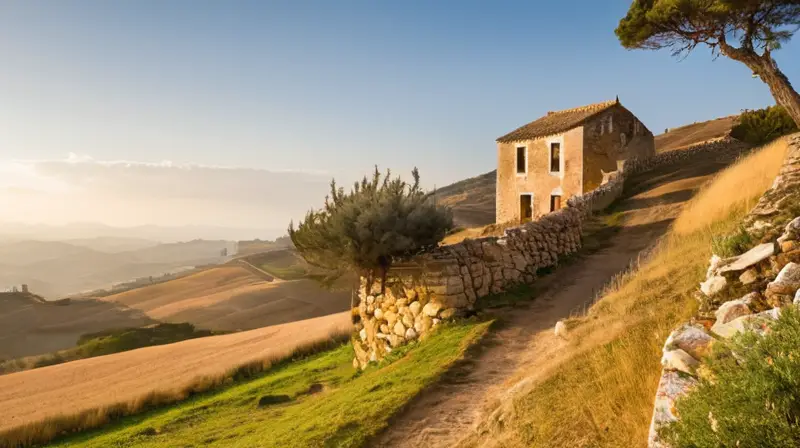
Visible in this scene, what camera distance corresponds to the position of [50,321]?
126 feet

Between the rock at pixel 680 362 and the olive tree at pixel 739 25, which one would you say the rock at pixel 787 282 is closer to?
the rock at pixel 680 362

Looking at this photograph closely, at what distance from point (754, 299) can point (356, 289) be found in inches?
381

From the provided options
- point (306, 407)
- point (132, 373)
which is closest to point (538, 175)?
point (306, 407)

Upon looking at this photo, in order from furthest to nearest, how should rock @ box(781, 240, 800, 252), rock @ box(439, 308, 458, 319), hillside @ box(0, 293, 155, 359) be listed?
hillside @ box(0, 293, 155, 359) < rock @ box(439, 308, 458, 319) < rock @ box(781, 240, 800, 252)

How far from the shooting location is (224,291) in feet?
149

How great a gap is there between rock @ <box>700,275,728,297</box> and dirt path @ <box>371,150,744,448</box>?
9.06 feet

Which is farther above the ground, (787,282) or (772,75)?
(772,75)

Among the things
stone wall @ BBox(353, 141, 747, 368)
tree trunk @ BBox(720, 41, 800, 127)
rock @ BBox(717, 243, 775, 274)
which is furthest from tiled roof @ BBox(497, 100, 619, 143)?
rock @ BBox(717, 243, 775, 274)

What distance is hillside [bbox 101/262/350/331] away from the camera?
35344 mm

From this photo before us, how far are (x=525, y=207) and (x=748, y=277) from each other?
2372cm

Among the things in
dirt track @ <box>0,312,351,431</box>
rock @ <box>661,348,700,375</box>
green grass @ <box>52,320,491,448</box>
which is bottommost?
dirt track @ <box>0,312,351,431</box>

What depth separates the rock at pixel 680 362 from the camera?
3.51 meters

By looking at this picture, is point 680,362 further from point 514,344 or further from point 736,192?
point 736,192

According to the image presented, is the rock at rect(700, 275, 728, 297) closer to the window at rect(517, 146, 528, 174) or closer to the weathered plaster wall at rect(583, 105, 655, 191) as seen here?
the weathered plaster wall at rect(583, 105, 655, 191)
